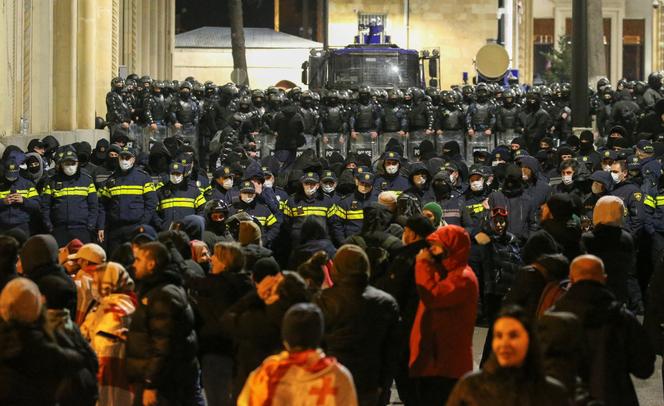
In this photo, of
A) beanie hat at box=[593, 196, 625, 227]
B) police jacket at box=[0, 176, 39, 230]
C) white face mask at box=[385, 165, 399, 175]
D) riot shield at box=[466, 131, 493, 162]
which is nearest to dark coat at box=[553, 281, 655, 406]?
beanie hat at box=[593, 196, 625, 227]

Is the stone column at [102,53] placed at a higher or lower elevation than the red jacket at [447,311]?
higher

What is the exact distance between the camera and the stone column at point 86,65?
108 ft

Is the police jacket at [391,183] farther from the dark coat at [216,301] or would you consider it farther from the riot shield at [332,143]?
the riot shield at [332,143]

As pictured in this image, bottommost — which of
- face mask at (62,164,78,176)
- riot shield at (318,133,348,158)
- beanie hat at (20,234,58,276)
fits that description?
beanie hat at (20,234,58,276)

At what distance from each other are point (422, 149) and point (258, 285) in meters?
16.8

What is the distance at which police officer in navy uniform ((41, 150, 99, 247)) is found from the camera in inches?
730

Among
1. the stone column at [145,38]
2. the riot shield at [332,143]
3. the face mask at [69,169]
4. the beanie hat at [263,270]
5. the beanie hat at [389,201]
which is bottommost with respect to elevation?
the beanie hat at [263,270]

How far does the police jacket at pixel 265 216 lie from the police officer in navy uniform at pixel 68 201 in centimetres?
198

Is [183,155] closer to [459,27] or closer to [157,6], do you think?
[157,6]

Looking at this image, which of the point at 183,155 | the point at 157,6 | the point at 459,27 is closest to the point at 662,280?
the point at 183,155

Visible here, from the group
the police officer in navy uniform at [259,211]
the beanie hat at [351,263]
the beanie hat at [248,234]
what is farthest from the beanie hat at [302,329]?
the police officer in navy uniform at [259,211]

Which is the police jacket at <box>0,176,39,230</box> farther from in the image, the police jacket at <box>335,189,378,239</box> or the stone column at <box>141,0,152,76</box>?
the stone column at <box>141,0,152,76</box>

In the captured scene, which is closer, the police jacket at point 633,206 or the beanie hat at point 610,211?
the beanie hat at point 610,211

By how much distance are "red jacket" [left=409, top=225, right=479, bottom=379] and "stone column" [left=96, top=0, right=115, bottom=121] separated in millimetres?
25783
